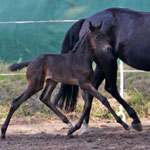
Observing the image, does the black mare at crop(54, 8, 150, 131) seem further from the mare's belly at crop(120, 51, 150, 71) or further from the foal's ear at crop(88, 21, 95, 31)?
the foal's ear at crop(88, 21, 95, 31)

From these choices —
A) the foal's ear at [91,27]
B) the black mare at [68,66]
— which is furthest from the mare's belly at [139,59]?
the foal's ear at [91,27]

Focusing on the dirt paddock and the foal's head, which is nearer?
the dirt paddock

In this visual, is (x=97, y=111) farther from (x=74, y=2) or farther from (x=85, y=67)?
(x=74, y=2)

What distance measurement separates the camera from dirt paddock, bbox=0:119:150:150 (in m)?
4.89

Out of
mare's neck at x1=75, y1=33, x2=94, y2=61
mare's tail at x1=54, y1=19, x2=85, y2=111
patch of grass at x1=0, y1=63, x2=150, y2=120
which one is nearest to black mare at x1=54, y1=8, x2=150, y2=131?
mare's tail at x1=54, y1=19, x2=85, y2=111

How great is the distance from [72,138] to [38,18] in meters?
3.91

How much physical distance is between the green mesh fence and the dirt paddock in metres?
2.11

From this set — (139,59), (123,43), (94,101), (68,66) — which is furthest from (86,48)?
(94,101)

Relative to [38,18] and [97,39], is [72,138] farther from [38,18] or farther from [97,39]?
[38,18]

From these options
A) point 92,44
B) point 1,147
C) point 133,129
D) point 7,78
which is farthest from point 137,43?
point 7,78

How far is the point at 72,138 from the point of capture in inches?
218

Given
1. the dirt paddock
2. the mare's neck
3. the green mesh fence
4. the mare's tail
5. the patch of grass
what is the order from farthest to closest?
1. the green mesh fence
2. the patch of grass
3. the mare's tail
4. the mare's neck
5. the dirt paddock

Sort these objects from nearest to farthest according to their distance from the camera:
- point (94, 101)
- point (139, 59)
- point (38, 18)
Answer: point (139, 59)
point (94, 101)
point (38, 18)

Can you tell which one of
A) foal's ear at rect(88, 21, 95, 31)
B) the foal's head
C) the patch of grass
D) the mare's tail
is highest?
foal's ear at rect(88, 21, 95, 31)
